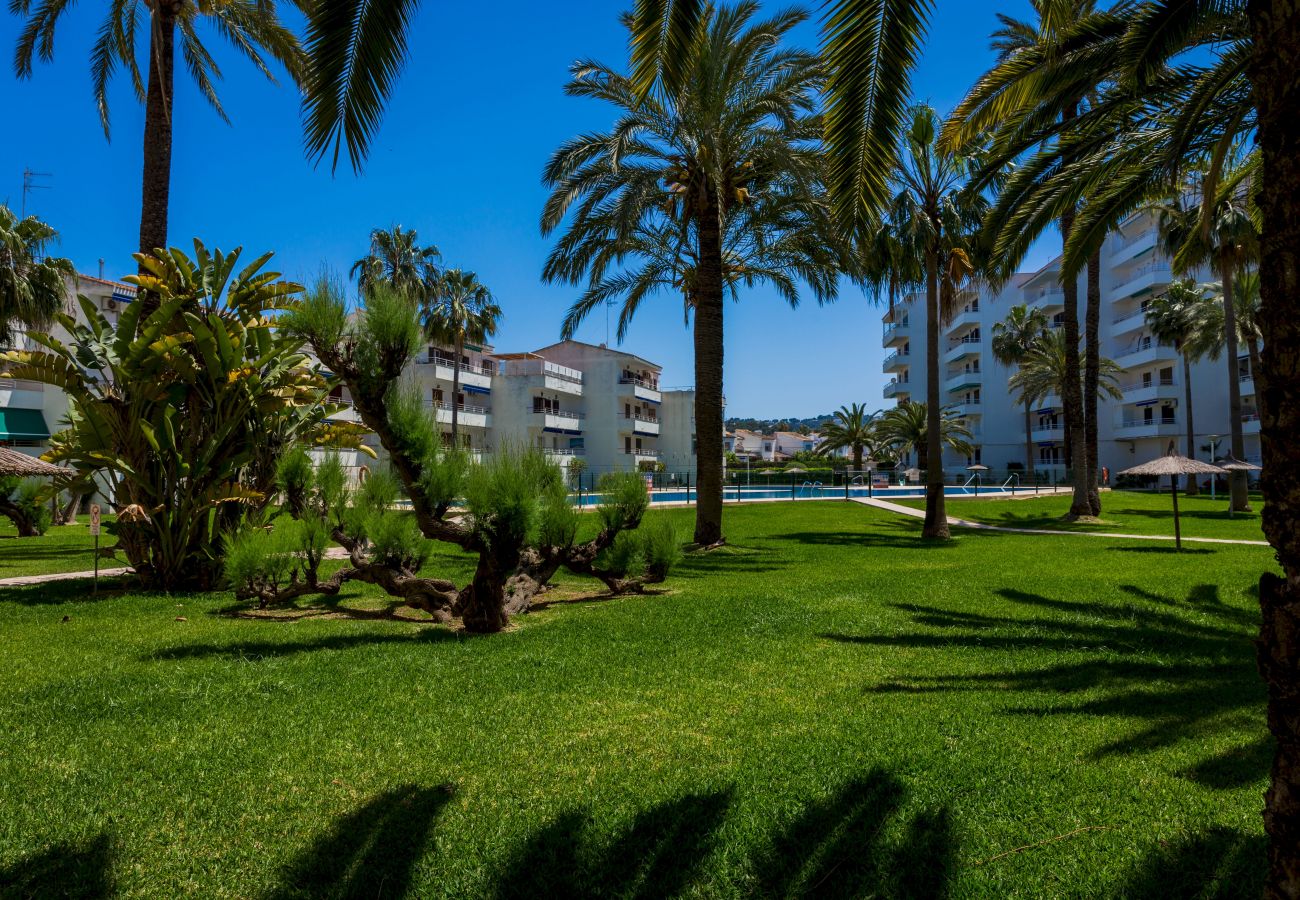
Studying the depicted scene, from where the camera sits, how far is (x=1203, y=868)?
3.13 metres

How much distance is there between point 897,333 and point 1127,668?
70.2m

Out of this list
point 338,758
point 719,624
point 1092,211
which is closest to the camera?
point 338,758

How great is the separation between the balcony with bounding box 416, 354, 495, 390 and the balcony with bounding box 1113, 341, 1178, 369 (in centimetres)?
4479

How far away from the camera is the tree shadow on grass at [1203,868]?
298 centimetres

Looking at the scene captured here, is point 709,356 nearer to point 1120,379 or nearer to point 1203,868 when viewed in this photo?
point 1203,868

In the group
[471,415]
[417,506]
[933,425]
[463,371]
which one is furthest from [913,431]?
[417,506]

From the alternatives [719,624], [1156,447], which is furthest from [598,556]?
[1156,447]

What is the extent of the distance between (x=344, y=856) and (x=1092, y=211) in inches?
437

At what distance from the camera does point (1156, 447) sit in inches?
2128

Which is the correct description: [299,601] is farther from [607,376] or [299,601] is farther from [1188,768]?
[607,376]

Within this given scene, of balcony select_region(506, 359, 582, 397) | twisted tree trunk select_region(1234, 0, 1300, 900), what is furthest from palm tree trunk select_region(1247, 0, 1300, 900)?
balcony select_region(506, 359, 582, 397)

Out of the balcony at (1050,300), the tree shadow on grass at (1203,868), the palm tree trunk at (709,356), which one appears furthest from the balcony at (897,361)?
the tree shadow on grass at (1203,868)

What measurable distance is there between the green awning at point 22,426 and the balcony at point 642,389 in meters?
35.1

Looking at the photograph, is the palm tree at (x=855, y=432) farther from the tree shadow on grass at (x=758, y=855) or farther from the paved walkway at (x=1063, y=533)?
the tree shadow on grass at (x=758, y=855)
